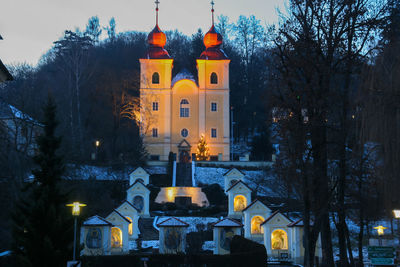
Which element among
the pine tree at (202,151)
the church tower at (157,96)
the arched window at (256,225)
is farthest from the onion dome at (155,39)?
the arched window at (256,225)

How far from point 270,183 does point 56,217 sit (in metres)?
25.1

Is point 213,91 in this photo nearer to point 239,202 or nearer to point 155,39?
point 155,39

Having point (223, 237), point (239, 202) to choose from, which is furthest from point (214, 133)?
point (223, 237)

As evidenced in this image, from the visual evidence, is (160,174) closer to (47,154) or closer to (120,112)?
(120,112)

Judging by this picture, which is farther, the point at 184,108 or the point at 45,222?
the point at 184,108

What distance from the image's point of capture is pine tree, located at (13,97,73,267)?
46.1 feet

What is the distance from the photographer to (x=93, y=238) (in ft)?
75.4

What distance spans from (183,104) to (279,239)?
27866 mm

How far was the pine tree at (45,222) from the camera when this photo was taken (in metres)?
14.1

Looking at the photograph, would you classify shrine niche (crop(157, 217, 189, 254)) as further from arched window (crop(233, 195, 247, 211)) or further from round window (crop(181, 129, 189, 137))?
round window (crop(181, 129, 189, 137))

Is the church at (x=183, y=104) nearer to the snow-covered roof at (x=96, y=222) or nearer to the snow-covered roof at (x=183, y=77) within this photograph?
the snow-covered roof at (x=183, y=77)

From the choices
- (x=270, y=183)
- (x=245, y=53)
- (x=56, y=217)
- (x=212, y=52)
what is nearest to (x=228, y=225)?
(x=56, y=217)

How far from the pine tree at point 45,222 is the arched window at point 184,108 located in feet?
114

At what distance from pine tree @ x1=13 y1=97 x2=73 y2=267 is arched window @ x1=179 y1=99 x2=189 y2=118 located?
114ft
